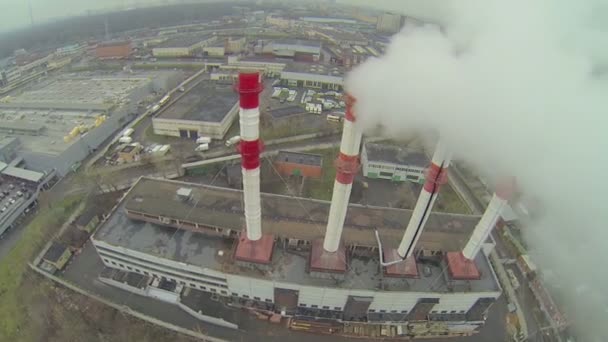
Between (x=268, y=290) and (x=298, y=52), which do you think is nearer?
(x=268, y=290)

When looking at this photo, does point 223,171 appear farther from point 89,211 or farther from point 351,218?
point 351,218

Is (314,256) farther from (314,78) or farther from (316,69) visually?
(316,69)

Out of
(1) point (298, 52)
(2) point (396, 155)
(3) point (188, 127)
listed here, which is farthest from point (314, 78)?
(2) point (396, 155)

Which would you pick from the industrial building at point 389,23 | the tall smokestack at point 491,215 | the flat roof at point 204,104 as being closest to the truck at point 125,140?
the flat roof at point 204,104

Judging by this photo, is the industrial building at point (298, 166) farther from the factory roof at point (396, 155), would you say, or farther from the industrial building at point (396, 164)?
the factory roof at point (396, 155)

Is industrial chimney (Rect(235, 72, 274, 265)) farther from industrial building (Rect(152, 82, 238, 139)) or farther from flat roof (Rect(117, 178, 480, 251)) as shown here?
industrial building (Rect(152, 82, 238, 139))

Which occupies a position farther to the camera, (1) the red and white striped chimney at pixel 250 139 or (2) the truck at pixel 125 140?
(2) the truck at pixel 125 140
